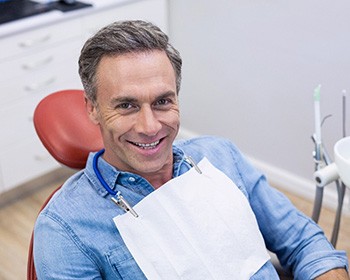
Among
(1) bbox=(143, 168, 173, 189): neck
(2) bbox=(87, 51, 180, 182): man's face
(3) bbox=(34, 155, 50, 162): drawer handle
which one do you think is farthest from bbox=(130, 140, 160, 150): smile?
(3) bbox=(34, 155, 50, 162): drawer handle

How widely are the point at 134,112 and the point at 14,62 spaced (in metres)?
1.26

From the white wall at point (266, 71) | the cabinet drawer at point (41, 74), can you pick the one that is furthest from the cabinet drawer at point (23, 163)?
the white wall at point (266, 71)

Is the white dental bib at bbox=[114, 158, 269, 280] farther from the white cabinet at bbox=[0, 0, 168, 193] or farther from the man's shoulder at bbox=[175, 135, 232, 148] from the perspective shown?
the white cabinet at bbox=[0, 0, 168, 193]

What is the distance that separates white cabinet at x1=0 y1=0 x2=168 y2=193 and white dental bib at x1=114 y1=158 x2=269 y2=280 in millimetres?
1211

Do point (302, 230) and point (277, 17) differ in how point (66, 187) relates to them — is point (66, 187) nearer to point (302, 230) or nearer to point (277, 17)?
point (302, 230)

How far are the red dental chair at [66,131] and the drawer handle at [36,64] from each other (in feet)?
3.14

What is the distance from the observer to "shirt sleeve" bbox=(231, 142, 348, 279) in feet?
4.34

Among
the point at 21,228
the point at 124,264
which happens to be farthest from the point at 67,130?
the point at 21,228

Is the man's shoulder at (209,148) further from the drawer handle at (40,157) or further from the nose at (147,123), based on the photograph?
the drawer handle at (40,157)

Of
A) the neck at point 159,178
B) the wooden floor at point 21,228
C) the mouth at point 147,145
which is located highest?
the mouth at point 147,145

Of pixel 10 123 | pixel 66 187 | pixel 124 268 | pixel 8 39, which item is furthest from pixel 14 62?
pixel 124 268

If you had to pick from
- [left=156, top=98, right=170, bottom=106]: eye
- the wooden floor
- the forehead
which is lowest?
the wooden floor

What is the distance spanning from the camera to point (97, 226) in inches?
46.4

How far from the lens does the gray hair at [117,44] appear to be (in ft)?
3.77
